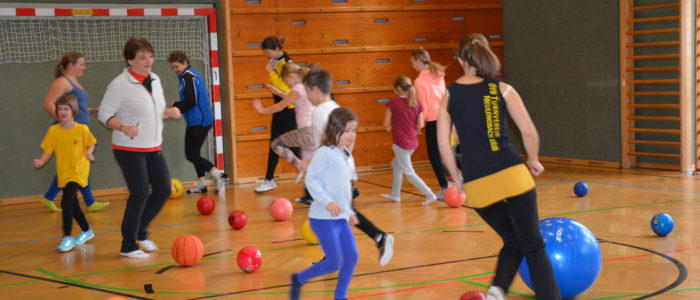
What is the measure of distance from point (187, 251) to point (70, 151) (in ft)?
5.55

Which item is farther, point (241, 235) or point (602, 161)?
point (602, 161)

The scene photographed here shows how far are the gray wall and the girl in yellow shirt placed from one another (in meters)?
7.24

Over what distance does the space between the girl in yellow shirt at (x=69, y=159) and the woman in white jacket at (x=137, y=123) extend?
2.78 feet

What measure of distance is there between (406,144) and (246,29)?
3667 millimetres

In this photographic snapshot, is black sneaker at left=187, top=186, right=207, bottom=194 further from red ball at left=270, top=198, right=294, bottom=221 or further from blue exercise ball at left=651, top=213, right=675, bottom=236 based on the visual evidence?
blue exercise ball at left=651, top=213, right=675, bottom=236

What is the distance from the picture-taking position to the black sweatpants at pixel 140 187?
575 centimetres

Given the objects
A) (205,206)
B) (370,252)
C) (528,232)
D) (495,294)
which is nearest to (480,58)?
(528,232)

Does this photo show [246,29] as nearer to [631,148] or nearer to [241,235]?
[241,235]

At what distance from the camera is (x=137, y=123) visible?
572cm

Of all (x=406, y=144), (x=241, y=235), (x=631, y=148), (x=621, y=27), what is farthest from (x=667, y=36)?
(x=241, y=235)

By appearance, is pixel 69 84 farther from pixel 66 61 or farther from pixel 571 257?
pixel 571 257

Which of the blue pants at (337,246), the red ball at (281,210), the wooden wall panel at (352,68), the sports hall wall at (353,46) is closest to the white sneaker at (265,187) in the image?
the sports hall wall at (353,46)

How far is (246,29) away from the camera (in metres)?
10.7

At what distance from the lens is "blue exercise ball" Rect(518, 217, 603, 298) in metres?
4.32
